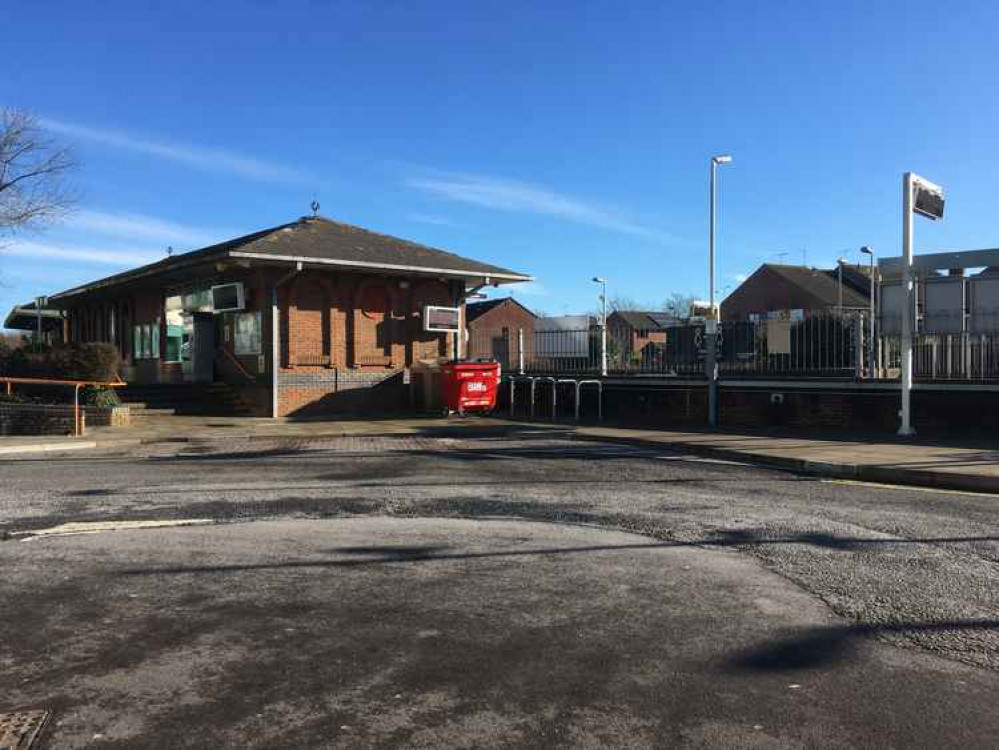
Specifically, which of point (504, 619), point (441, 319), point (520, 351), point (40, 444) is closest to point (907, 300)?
point (520, 351)

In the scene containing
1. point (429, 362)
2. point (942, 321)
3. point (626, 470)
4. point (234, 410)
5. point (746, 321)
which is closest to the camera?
point (626, 470)

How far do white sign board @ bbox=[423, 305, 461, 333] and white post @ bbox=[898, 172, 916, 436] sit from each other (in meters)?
13.0

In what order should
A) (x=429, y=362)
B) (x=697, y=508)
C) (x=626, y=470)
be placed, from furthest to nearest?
(x=429, y=362), (x=626, y=470), (x=697, y=508)

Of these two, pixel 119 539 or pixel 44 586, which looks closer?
pixel 44 586

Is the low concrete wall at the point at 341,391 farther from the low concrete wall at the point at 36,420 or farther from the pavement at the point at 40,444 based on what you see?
the pavement at the point at 40,444

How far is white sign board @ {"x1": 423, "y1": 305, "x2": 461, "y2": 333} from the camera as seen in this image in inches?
982

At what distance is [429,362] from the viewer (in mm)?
25109

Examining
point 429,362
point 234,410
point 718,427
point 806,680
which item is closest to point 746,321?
point 718,427

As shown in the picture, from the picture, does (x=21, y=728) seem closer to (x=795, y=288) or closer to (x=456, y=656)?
(x=456, y=656)

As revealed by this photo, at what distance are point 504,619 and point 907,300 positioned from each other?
43.1ft

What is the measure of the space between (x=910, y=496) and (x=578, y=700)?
718 cm

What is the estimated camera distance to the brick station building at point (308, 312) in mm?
22438

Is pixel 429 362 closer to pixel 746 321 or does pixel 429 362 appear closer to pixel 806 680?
pixel 746 321

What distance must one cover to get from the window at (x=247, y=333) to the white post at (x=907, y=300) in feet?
50.7
